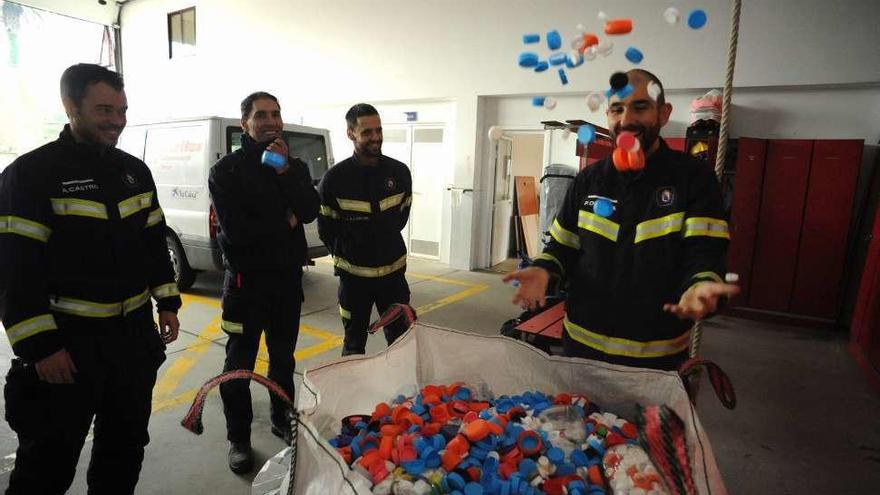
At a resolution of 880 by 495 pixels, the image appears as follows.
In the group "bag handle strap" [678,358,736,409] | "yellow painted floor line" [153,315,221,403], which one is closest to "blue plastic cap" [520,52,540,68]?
"bag handle strap" [678,358,736,409]

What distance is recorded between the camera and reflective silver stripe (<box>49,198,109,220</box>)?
1.52 m

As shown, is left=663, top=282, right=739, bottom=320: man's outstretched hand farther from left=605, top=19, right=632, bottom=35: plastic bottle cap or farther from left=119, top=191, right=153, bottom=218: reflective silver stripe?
left=119, top=191, right=153, bottom=218: reflective silver stripe

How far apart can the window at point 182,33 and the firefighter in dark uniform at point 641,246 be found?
12.2m

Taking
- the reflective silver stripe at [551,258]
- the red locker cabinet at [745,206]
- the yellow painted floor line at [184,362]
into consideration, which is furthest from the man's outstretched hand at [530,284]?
the red locker cabinet at [745,206]

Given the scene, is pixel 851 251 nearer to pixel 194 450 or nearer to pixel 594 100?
pixel 594 100

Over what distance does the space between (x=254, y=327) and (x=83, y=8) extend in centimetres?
1396

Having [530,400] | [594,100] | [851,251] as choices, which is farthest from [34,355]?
[851,251]

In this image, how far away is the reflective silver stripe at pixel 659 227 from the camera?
1.46 meters

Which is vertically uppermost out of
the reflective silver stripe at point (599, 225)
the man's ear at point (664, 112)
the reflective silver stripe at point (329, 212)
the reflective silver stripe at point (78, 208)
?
the man's ear at point (664, 112)

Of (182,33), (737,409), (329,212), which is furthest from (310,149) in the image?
(182,33)

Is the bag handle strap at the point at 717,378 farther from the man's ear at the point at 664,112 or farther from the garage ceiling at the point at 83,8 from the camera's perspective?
the garage ceiling at the point at 83,8

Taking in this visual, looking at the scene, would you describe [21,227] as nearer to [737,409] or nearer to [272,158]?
[272,158]

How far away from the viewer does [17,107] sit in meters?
11.3

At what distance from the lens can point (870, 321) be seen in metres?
3.89
